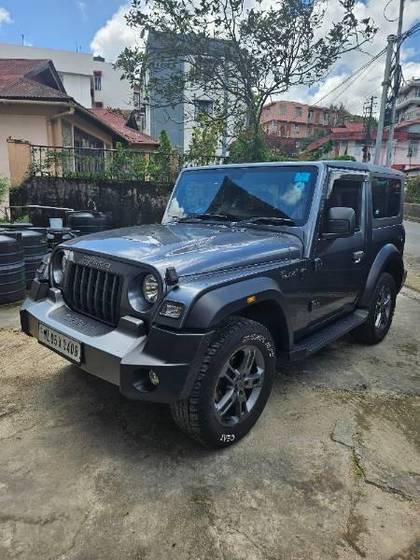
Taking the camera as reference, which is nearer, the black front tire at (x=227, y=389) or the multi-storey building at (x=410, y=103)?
the black front tire at (x=227, y=389)

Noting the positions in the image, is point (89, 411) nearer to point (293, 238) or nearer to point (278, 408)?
point (278, 408)

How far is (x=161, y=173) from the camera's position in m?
9.93

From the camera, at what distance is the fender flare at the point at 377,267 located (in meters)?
4.03

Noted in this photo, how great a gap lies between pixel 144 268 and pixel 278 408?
1.58m

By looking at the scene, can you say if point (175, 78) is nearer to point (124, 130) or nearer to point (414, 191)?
point (124, 130)

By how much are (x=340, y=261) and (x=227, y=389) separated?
162cm

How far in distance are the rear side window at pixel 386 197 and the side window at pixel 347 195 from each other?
13.6 inches

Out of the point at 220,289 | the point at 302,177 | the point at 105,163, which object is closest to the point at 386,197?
the point at 302,177

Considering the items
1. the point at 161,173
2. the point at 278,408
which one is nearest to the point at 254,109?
the point at 161,173

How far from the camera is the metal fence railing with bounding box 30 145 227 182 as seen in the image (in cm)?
909

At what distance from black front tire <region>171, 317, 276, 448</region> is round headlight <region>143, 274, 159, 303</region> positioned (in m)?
0.44

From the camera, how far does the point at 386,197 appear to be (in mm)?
4406

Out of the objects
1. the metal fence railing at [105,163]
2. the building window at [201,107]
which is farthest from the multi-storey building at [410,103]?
the metal fence railing at [105,163]

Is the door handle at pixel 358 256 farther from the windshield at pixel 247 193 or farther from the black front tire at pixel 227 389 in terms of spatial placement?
the black front tire at pixel 227 389
